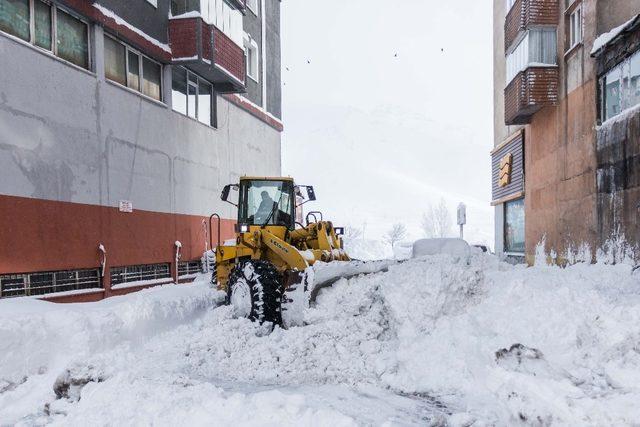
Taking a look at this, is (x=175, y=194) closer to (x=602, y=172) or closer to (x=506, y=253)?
(x=602, y=172)

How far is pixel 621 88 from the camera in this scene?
463 inches

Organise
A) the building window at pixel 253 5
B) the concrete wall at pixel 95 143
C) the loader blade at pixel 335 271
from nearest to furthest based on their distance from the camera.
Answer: the loader blade at pixel 335 271 < the concrete wall at pixel 95 143 < the building window at pixel 253 5

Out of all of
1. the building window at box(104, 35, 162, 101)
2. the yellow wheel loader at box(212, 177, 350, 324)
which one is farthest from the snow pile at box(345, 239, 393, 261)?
the yellow wheel loader at box(212, 177, 350, 324)

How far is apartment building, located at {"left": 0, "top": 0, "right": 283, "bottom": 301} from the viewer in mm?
8664

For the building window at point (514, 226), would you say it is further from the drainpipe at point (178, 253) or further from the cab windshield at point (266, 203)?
the cab windshield at point (266, 203)

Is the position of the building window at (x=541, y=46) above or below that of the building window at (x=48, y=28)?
above

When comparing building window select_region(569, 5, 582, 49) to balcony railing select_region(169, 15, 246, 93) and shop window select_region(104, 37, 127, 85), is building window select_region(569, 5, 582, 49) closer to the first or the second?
balcony railing select_region(169, 15, 246, 93)

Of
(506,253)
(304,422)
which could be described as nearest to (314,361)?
(304,422)

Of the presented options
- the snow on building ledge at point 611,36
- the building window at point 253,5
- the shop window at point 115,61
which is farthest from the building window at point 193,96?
the snow on building ledge at point 611,36

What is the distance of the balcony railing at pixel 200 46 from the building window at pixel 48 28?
326cm

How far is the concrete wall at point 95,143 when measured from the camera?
8562 millimetres

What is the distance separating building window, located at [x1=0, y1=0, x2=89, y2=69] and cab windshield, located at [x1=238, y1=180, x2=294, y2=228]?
4.27m

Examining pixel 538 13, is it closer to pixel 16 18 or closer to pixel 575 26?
pixel 575 26

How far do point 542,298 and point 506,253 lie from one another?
1730 cm
